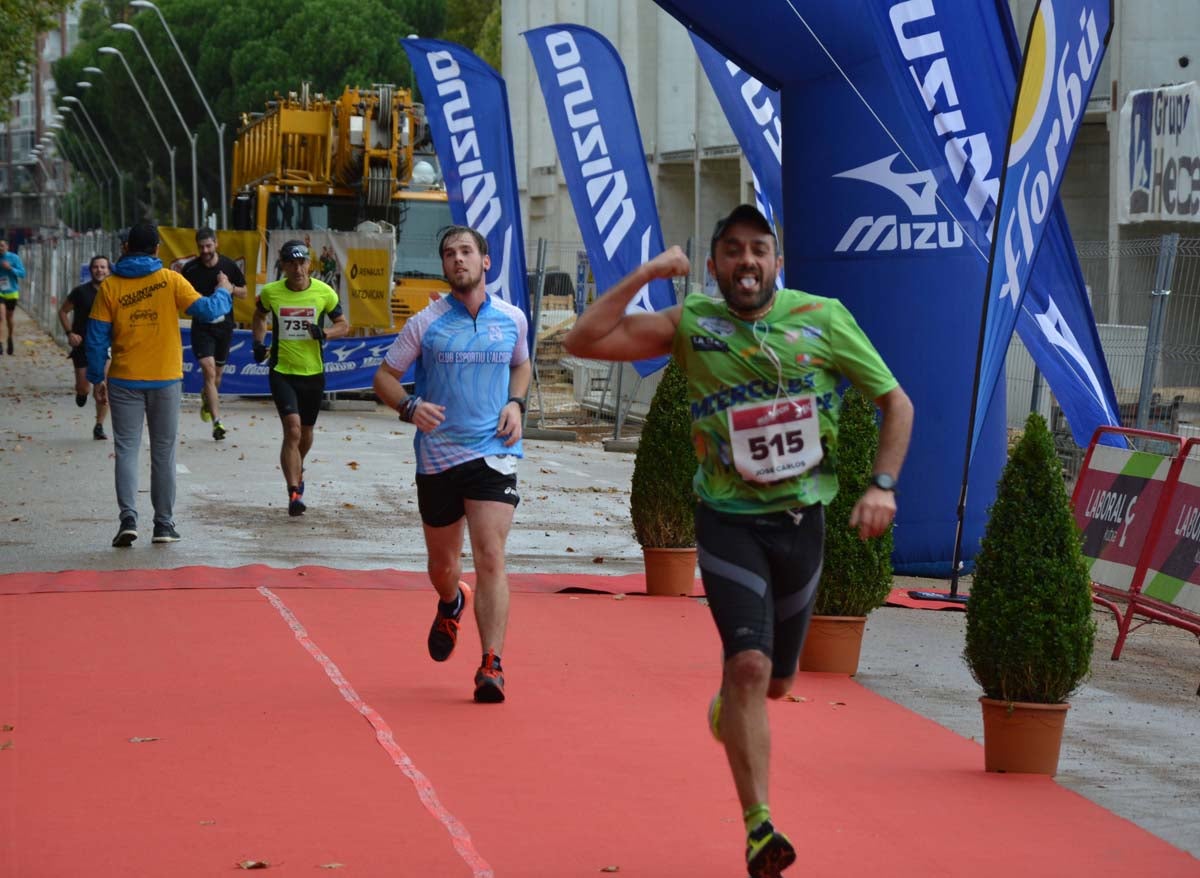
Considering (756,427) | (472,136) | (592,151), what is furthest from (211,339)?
(756,427)

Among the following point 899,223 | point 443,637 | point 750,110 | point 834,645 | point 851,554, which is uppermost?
point 750,110

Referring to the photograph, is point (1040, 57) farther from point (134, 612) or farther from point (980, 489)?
point (134, 612)

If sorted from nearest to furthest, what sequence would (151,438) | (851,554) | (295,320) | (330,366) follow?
(851,554) → (151,438) → (295,320) → (330,366)

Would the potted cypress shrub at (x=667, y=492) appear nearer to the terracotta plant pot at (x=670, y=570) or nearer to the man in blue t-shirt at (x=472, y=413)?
the terracotta plant pot at (x=670, y=570)

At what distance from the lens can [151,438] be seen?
12570 mm

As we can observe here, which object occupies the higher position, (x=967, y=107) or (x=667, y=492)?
(x=967, y=107)

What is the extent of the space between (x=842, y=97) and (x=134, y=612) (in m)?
5.35

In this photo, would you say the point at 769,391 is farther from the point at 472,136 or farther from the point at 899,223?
the point at 472,136

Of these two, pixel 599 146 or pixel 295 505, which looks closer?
pixel 295 505

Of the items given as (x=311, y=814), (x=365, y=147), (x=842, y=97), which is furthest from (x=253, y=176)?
(x=311, y=814)

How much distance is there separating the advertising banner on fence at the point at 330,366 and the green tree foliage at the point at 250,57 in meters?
47.8

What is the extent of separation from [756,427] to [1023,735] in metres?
A: 2.10

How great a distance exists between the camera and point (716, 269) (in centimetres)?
545

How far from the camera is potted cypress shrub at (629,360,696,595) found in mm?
11094
